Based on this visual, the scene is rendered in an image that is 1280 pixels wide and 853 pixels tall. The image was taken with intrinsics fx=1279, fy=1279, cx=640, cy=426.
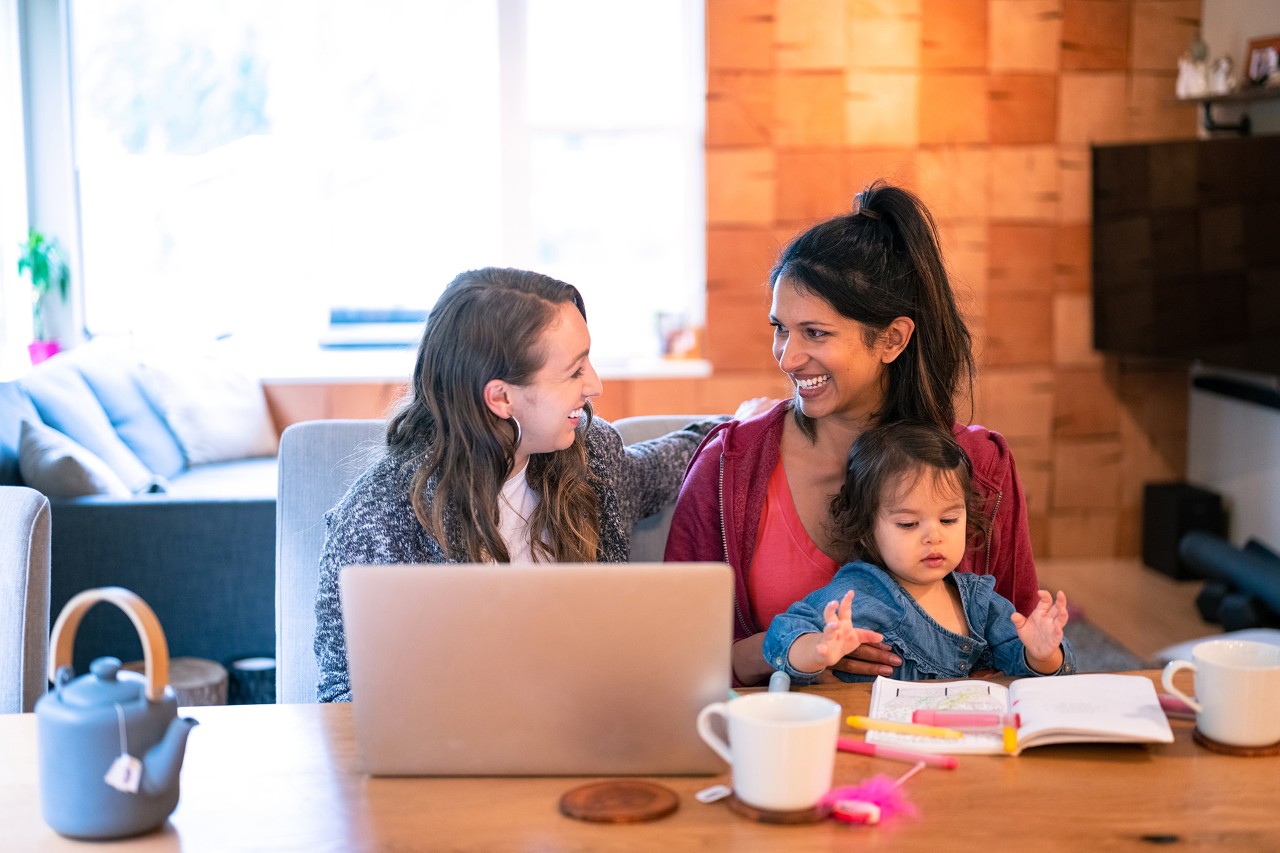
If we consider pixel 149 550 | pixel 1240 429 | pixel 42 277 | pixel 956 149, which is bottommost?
pixel 149 550

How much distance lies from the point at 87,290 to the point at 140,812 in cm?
420

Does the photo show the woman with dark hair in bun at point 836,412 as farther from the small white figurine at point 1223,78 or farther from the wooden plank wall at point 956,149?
the small white figurine at point 1223,78

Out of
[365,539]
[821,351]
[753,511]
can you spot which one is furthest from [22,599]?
[821,351]

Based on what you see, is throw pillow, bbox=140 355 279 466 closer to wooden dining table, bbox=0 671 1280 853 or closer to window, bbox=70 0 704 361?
window, bbox=70 0 704 361

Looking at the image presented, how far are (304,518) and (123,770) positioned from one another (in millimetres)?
827

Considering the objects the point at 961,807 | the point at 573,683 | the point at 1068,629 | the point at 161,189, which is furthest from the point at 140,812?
the point at 161,189

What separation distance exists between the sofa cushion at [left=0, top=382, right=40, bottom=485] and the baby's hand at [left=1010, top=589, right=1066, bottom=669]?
2.38m

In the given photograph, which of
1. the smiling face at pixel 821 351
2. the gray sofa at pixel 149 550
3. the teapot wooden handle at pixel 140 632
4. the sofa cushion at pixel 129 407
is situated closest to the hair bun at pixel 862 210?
the smiling face at pixel 821 351

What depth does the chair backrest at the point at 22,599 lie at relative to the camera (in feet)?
4.89

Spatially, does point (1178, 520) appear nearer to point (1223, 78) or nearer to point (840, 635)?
point (1223, 78)

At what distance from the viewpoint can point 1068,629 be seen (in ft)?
12.8

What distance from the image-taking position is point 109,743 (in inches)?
40.9

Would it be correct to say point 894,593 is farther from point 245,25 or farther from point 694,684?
point 245,25

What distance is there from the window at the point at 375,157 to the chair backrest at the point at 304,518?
2854mm
